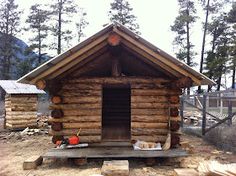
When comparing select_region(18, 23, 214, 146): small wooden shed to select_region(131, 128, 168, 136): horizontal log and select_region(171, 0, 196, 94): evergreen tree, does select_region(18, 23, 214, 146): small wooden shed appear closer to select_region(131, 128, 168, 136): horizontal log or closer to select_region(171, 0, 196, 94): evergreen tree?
select_region(131, 128, 168, 136): horizontal log

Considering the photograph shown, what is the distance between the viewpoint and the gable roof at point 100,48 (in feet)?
27.9

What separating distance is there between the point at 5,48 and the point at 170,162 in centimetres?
3341

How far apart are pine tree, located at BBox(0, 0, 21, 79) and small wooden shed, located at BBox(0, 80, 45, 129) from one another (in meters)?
20.7

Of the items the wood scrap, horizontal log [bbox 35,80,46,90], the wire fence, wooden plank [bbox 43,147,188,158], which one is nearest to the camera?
the wood scrap

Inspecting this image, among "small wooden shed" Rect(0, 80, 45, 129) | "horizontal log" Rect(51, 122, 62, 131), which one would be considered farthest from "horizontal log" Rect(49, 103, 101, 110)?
"small wooden shed" Rect(0, 80, 45, 129)

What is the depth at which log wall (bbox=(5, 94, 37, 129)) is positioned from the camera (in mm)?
17266

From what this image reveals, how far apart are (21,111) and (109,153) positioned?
34.0ft

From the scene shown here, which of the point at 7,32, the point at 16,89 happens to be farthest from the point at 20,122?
the point at 7,32

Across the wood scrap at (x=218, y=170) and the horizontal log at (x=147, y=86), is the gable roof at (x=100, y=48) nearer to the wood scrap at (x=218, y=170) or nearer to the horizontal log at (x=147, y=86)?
the horizontal log at (x=147, y=86)

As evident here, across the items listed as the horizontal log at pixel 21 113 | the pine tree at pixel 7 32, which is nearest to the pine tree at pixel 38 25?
the pine tree at pixel 7 32

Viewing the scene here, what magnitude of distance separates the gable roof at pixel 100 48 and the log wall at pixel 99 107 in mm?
706

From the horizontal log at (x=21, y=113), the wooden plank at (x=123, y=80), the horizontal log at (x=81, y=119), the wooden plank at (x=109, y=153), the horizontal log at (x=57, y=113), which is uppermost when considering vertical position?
the wooden plank at (x=123, y=80)

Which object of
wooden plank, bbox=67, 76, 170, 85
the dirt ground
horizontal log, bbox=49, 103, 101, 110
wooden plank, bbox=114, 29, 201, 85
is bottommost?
the dirt ground

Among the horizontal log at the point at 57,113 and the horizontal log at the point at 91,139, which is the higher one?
the horizontal log at the point at 57,113
